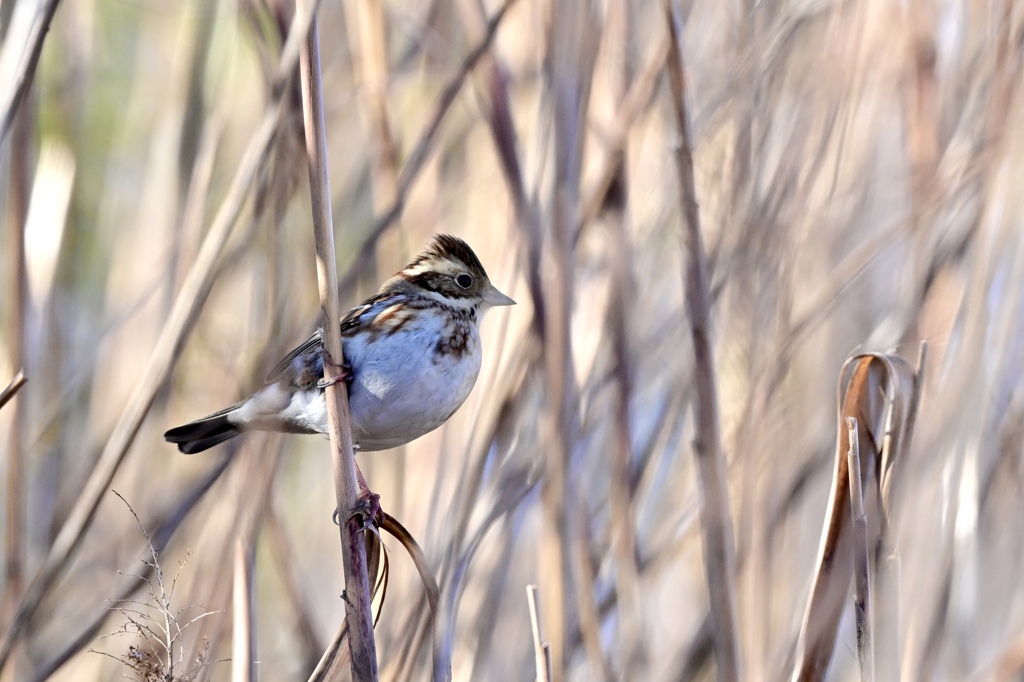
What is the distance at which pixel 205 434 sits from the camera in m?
2.19

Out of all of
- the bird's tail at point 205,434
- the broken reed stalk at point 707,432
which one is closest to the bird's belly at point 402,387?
the bird's tail at point 205,434

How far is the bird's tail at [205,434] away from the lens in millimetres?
2162

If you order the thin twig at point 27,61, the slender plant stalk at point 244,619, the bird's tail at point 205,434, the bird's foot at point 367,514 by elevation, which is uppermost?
the thin twig at point 27,61

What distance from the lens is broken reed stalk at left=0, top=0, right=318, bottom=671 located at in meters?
1.68

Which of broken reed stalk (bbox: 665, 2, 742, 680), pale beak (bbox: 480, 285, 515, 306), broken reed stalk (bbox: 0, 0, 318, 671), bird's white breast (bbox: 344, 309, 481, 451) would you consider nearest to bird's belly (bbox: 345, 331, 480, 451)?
bird's white breast (bbox: 344, 309, 481, 451)

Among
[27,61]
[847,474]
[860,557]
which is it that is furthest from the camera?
[27,61]

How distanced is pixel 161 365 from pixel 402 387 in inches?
20.0

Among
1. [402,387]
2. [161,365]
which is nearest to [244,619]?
[161,365]

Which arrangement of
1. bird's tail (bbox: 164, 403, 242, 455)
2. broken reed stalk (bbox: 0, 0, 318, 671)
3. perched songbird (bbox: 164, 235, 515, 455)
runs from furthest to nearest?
1. bird's tail (bbox: 164, 403, 242, 455)
2. perched songbird (bbox: 164, 235, 515, 455)
3. broken reed stalk (bbox: 0, 0, 318, 671)

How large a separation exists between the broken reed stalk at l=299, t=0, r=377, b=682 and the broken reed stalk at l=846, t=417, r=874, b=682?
0.68 meters

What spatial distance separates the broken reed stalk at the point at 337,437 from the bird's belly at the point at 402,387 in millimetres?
488

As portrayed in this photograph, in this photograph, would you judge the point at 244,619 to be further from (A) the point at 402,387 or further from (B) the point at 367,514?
(A) the point at 402,387

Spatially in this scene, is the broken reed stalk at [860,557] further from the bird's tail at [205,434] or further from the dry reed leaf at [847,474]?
the bird's tail at [205,434]

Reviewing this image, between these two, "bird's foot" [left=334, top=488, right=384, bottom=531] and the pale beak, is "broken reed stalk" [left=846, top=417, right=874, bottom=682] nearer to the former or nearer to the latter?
"bird's foot" [left=334, top=488, right=384, bottom=531]
